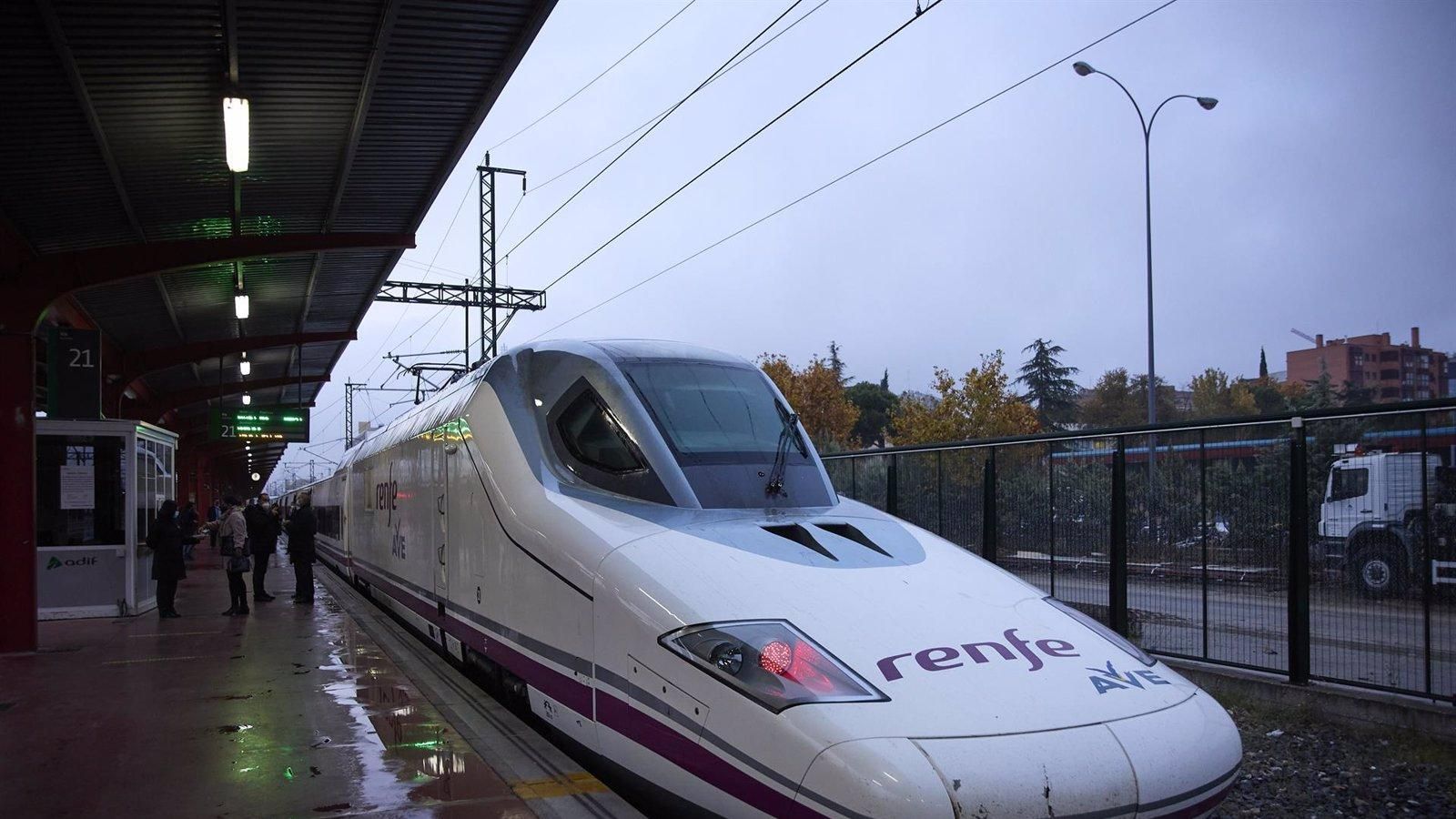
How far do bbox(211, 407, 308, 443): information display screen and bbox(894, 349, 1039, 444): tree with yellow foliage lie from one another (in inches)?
857

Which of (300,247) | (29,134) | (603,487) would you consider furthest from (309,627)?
(603,487)

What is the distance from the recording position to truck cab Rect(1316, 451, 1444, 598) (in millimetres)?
6449

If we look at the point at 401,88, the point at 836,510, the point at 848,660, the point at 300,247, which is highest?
the point at 401,88

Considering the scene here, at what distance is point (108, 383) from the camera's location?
21.5 metres

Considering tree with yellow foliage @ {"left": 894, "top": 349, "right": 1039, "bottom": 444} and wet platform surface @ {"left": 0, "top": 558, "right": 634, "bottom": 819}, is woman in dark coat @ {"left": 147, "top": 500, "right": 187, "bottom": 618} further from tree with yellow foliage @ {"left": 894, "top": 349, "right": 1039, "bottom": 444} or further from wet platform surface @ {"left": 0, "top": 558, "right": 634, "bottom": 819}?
tree with yellow foliage @ {"left": 894, "top": 349, "right": 1039, "bottom": 444}

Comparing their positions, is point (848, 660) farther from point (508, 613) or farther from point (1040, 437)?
point (1040, 437)

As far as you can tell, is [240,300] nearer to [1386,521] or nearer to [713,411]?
[713,411]

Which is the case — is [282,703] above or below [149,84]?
below

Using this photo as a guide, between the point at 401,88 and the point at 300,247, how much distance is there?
4006 mm

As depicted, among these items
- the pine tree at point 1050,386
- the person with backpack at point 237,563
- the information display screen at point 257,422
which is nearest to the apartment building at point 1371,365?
the pine tree at point 1050,386

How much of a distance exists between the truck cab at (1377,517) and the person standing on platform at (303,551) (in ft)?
43.2

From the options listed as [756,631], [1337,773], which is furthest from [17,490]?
[1337,773]

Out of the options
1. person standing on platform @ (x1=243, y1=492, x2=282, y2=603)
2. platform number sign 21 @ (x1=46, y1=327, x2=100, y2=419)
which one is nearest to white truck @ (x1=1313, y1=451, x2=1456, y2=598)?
platform number sign 21 @ (x1=46, y1=327, x2=100, y2=419)

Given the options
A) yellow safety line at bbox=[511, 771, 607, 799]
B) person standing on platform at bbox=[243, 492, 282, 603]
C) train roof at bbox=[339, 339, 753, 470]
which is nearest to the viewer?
yellow safety line at bbox=[511, 771, 607, 799]
